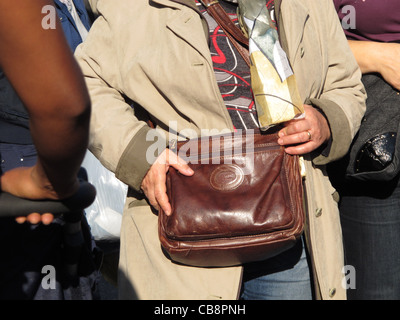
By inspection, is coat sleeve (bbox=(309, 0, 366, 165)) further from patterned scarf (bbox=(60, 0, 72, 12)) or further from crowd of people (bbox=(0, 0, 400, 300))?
patterned scarf (bbox=(60, 0, 72, 12))

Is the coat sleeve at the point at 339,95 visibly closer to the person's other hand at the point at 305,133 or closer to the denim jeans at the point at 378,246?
the person's other hand at the point at 305,133

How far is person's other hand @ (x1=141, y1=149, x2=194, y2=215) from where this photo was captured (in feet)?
6.22

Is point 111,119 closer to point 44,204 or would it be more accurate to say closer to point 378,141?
point 44,204

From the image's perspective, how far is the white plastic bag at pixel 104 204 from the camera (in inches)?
108

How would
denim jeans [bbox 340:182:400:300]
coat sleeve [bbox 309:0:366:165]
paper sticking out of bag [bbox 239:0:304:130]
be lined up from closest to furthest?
paper sticking out of bag [bbox 239:0:304:130]
coat sleeve [bbox 309:0:366:165]
denim jeans [bbox 340:182:400:300]

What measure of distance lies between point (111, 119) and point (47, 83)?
1.04 m

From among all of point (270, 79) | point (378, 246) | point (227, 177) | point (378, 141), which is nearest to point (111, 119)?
point (227, 177)

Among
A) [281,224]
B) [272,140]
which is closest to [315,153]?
[272,140]

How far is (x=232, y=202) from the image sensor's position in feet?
6.08

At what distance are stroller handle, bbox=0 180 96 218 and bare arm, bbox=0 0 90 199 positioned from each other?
0.10m

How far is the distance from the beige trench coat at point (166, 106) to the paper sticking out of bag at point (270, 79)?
0.37 feet

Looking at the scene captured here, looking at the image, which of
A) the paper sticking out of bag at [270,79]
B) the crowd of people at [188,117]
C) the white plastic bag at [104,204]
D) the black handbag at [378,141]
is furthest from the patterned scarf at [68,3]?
the black handbag at [378,141]

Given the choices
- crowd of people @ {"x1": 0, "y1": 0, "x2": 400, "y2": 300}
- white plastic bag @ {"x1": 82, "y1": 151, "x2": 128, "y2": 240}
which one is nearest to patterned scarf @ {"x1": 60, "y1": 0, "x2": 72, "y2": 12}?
crowd of people @ {"x1": 0, "y1": 0, "x2": 400, "y2": 300}

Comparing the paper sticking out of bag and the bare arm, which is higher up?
the bare arm
